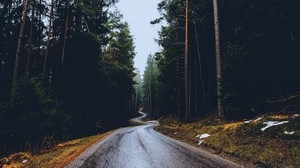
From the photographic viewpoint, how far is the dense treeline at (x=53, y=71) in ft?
45.3

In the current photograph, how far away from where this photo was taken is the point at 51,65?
2439 centimetres

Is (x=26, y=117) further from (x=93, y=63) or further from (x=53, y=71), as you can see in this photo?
(x=93, y=63)

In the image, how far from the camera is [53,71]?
74.9 feet

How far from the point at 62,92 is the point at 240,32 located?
14435 millimetres

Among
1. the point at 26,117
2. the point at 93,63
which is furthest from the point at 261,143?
the point at 93,63

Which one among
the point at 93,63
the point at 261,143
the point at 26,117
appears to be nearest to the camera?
the point at 261,143

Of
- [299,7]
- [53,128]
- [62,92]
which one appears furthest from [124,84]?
[299,7]

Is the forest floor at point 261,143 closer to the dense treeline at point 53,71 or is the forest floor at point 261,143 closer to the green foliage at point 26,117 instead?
the green foliage at point 26,117

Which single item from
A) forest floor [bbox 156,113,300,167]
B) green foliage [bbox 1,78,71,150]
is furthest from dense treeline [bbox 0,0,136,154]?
forest floor [bbox 156,113,300,167]

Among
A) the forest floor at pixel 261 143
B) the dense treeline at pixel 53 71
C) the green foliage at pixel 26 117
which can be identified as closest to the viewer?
the forest floor at pixel 261 143

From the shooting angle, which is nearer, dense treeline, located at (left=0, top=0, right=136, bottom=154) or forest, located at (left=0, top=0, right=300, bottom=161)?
forest, located at (left=0, top=0, right=300, bottom=161)

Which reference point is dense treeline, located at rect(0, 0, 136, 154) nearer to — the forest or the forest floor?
the forest

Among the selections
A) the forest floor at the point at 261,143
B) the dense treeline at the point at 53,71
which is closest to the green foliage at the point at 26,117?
the dense treeline at the point at 53,71

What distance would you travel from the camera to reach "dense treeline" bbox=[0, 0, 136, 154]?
13.8 metres
